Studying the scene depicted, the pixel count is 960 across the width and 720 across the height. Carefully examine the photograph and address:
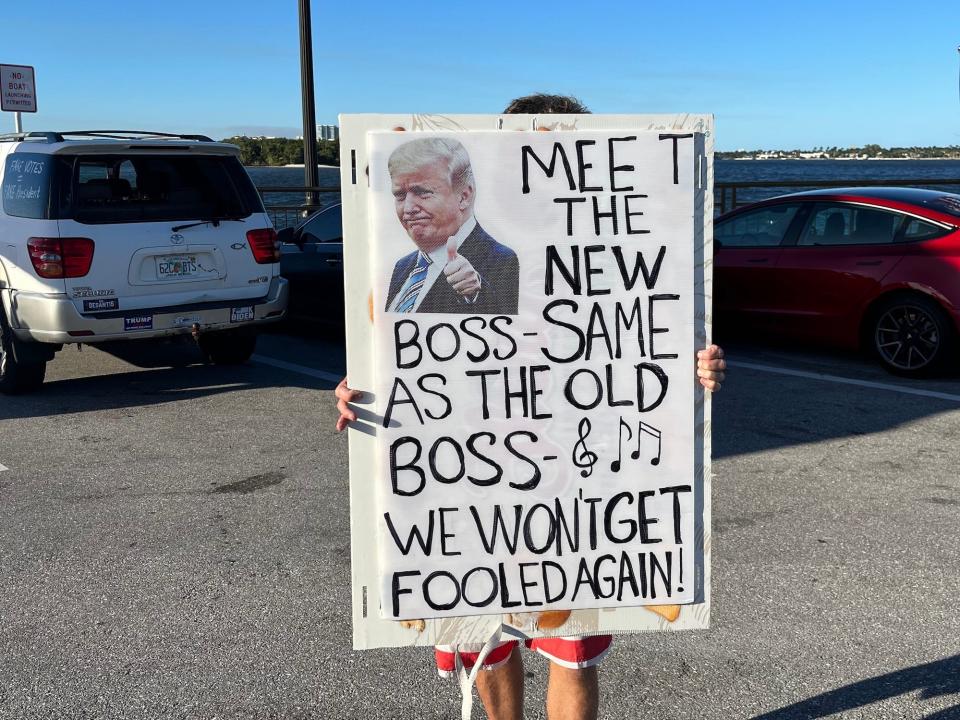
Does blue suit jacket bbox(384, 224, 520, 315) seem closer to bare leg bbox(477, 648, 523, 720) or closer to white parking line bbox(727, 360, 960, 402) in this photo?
bare leg bbox(477, 648, 523, 720)

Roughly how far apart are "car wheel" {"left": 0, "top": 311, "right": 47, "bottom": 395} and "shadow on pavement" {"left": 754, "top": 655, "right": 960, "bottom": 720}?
243 inches

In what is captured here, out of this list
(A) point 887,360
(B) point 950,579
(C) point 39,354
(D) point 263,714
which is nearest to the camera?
(D) point 263,714

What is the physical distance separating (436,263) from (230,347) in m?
6.81

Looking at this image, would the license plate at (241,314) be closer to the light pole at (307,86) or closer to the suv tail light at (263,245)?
the suv tail light at (263,245)

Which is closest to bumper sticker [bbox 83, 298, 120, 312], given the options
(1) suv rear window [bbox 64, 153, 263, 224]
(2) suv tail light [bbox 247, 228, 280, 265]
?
(1) suv rear window [bbox 64, 153, 263, 224]

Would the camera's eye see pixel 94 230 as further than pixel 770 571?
Yes

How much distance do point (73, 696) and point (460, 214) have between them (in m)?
2.09

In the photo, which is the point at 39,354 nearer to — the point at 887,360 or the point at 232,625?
the point at 232,625

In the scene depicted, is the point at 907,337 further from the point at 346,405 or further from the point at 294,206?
the point at 294,206

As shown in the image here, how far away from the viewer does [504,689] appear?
2.70 meters

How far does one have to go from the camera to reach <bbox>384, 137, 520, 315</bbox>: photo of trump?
2330mm

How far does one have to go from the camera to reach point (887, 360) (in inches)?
326

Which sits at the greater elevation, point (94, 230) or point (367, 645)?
point (94, 230)

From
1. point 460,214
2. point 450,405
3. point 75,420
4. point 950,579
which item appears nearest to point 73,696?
point 450,405
